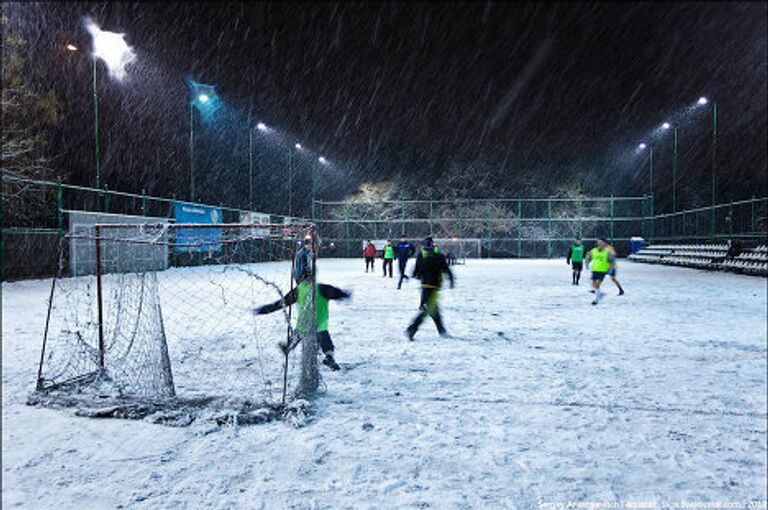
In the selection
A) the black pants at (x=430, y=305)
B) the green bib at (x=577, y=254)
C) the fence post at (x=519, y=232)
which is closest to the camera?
the black pants at (x=430, y=305)

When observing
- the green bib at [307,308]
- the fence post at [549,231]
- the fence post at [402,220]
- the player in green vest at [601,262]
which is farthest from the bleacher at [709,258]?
the green bib at [307,308]

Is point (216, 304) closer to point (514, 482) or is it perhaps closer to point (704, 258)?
point (514, 482)

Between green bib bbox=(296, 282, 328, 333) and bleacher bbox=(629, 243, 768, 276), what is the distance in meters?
19.8

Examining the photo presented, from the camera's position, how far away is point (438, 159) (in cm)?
5197

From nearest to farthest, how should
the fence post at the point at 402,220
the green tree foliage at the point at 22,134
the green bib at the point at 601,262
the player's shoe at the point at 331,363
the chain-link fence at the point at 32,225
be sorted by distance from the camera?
the player's shoe at the point at 331,363, the green bib at the point at 601,262, the chain-link fence at the point at 32,225, the green tree foliage at the point at 22,134, the fence post at the point at 402,220

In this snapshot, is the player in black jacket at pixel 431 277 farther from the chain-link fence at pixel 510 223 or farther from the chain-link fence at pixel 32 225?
the chain-link fence at pixel 510 223

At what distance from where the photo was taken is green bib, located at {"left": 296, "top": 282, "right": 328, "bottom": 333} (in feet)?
17.6

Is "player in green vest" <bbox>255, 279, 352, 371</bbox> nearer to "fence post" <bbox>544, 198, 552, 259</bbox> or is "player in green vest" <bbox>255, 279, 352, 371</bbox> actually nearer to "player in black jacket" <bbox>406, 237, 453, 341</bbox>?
"player in black jacket" <bbox>406, 237, 453, 341</bbox>

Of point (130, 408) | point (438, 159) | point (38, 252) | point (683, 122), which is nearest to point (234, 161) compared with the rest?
point (438, 159)

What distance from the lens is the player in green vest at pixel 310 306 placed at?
5449 millimetres

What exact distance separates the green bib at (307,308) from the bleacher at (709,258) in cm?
1979

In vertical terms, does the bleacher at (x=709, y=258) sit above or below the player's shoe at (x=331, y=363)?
above

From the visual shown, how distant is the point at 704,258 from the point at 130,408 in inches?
1064

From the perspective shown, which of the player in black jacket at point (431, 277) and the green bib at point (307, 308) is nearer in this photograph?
the green bib at point (307, 308)
